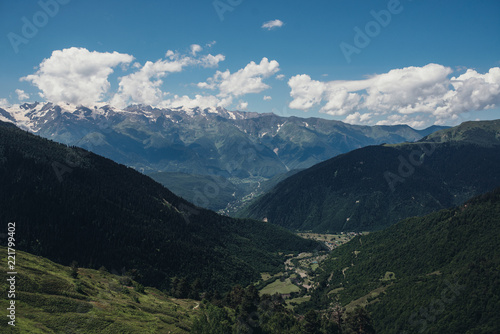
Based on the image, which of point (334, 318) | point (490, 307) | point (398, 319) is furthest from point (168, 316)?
point (490, 307)

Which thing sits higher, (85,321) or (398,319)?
(85,321)

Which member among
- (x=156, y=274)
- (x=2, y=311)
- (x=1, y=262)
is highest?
(x=1, y=262)

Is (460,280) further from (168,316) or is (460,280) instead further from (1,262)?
(1,262)

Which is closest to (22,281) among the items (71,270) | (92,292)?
(92,292)

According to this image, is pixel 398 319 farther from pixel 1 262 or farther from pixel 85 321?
pixel 1 262

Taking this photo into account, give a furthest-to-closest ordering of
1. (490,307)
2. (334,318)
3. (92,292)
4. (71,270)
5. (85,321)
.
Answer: (490,307)
(334,318)
(71,270)
(92,292)
(85,321)

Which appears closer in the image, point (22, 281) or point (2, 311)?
point (2, 311)

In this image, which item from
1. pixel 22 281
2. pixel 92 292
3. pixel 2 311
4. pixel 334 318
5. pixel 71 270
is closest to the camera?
pixel 2 311
